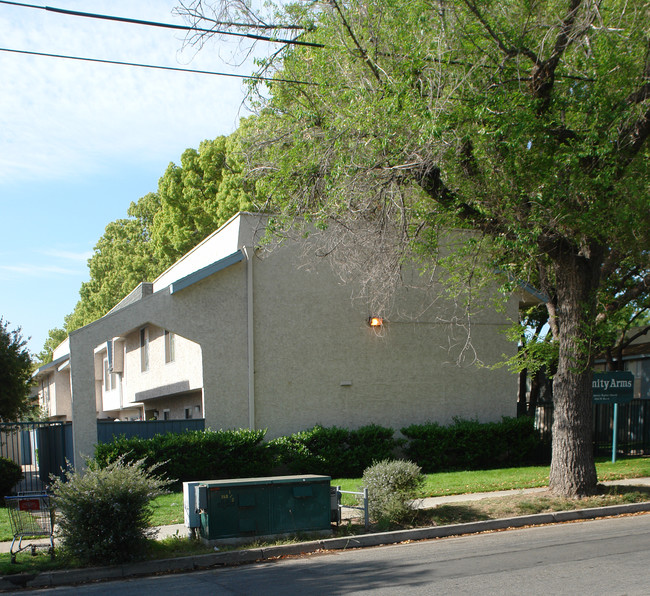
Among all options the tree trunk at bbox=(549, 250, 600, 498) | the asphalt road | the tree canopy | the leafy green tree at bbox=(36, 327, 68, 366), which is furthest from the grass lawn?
the leafy green tree at bbox=(36, 327, 68, 366)

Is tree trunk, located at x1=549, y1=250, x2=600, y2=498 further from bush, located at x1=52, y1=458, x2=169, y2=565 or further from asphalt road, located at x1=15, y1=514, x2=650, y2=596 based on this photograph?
bush, located at x1=52, y1=458, x2=169, y2=565

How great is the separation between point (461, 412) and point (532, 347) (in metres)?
4.85

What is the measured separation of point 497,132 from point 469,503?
22.4 feet

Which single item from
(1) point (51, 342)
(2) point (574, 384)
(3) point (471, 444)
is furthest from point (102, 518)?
(1) point (51, 342)

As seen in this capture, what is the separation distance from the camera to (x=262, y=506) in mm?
10688

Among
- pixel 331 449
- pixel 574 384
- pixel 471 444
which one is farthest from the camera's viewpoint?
pixel 471 444

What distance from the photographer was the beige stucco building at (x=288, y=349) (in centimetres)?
1784

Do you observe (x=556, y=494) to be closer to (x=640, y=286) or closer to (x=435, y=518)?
(x=435, y=518)

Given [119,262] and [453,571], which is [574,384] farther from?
[119,262]

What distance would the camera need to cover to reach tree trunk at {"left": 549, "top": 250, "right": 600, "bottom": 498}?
1324cm

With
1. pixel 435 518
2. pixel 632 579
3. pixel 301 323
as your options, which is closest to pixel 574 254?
pixel 435 518

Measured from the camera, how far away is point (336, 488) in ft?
37.5

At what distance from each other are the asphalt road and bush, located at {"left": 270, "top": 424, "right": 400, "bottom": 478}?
7344 millimetres

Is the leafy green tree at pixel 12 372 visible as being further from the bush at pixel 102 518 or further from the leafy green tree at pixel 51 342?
the leafy green tree at pixel 51 342
